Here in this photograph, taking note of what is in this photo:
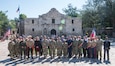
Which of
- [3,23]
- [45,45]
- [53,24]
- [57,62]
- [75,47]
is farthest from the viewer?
[3,23]

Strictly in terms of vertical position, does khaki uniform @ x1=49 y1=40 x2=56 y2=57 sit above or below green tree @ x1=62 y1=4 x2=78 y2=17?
below

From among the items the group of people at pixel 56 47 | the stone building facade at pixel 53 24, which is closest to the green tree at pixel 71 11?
the stone building facade at pixel 53 24

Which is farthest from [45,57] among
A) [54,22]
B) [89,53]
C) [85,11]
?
[85,11]

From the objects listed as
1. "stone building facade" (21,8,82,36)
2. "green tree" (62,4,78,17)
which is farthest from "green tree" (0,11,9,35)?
"green tree" (62,4,78,17)

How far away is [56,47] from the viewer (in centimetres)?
1577

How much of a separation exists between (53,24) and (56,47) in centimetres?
3682

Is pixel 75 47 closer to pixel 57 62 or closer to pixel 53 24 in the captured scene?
pixel 57 62

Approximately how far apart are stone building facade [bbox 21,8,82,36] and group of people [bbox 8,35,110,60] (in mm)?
35966

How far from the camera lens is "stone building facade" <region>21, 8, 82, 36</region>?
52.2 m

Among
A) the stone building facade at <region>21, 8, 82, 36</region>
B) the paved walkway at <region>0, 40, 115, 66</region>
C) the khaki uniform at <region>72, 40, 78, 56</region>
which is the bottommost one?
the paved walkway at <region>0, 40, 115, 66</region>

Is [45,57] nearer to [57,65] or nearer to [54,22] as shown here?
[57,65]

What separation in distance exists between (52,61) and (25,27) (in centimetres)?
3875

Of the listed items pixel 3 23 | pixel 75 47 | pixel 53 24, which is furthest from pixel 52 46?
pixel 3 23

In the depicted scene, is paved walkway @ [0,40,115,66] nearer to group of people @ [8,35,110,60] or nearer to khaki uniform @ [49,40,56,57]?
group of people @ [8,35,110,60]
